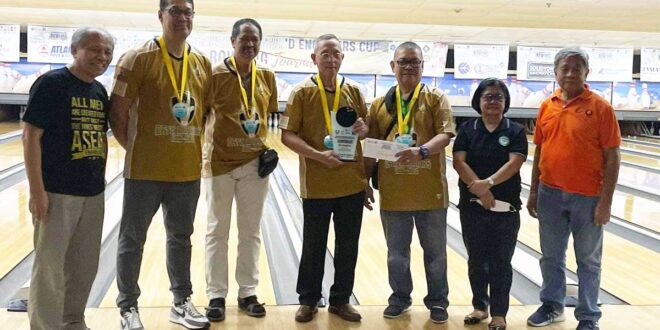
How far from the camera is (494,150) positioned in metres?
2.67

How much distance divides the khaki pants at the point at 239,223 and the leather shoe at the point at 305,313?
26 cm

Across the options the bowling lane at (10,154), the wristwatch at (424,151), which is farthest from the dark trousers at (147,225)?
the bowling lane at (10,154)

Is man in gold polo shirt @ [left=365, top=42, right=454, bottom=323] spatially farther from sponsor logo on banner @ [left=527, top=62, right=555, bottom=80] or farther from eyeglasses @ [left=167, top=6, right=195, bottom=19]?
sponsor logo on banner @ [left=527, top=62, right=555, bottom=80]

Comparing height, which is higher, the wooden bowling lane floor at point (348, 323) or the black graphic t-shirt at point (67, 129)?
the black graphic t-shirt at point (67, 129)

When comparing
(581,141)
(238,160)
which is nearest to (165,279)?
(238,160)

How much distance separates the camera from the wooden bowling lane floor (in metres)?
2.65

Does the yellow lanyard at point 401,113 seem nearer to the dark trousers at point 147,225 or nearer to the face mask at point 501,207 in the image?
the face mask at point 501,207

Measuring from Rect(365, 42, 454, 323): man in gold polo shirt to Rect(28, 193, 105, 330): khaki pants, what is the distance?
4.01 ft

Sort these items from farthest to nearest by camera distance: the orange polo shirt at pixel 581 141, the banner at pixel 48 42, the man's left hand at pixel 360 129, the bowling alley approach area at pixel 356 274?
the banner at pixel 48 42 → the bowling alley approach area at pixel 356 274 → the man's left hand at pixel 360 129 → the orange polo shirt at pixel 581 141

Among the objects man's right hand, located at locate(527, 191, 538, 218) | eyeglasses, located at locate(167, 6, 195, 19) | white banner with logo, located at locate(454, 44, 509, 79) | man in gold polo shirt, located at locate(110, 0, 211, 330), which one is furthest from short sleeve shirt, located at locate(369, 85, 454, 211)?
white banner with logo, located at locate(454, 44, 509, 79)

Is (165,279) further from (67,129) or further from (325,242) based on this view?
(67,129)

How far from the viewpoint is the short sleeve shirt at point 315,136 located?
272 centimetres

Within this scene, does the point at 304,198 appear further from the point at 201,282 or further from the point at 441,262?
the point at 201,282

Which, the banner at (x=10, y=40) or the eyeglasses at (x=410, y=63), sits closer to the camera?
the eyeglasses at (x=410, y=63)
